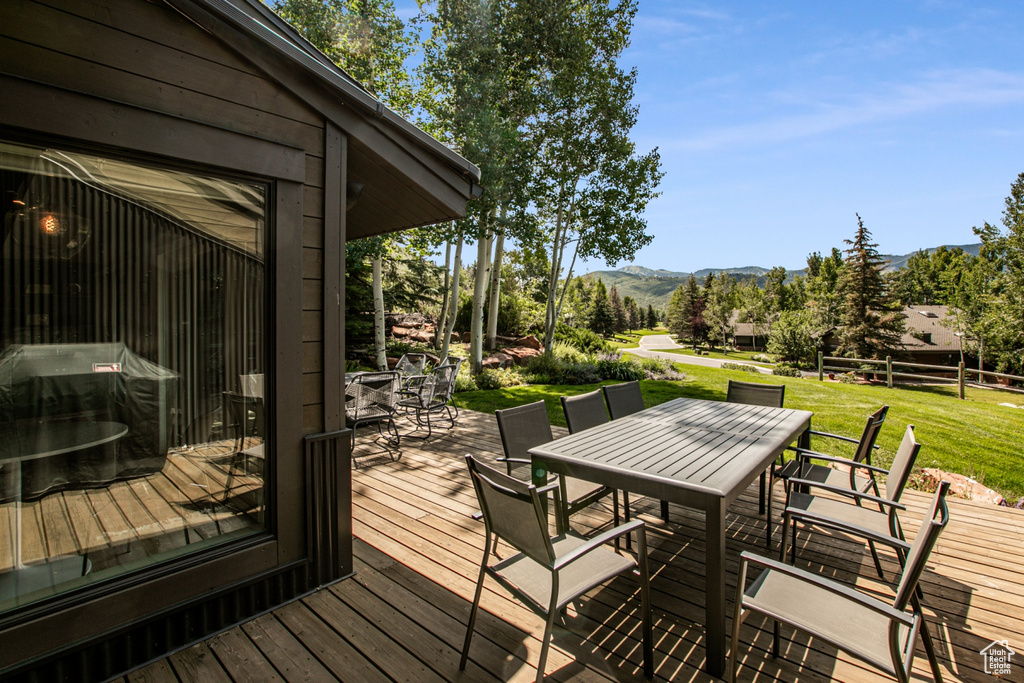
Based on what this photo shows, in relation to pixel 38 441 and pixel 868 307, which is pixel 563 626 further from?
pixel 868 307

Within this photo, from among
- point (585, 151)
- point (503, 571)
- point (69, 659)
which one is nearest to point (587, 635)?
point (503, 571)

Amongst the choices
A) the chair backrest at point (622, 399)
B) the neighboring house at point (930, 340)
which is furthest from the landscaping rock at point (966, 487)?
the neighboring house at point (930, 340)

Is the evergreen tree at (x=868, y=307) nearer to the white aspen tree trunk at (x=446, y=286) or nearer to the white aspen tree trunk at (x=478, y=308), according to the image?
the white aspen tree trunk at (x=446, y=286)

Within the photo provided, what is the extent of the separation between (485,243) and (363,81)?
171 inches

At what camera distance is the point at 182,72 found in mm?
1941

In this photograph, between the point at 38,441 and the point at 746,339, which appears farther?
the point at 746,339

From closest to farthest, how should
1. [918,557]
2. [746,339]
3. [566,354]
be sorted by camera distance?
[918,557] < [566,354] < [746,339]

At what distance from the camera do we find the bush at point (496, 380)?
10.0m

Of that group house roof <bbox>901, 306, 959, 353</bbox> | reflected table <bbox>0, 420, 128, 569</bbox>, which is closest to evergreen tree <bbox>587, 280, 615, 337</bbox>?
house roof <bbox>901, 306, 959, 353</bbox>

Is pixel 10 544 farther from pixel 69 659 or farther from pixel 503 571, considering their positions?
pixel 503 571

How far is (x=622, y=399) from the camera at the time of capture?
4.08 meters

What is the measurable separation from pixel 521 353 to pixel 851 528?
11.1 meters

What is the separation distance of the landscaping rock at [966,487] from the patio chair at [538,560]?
12.2ft

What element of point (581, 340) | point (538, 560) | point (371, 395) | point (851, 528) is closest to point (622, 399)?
point (851, 528)
